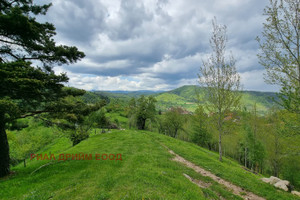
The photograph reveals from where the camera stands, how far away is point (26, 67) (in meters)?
8.84

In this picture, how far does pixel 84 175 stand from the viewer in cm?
942

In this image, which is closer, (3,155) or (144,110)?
(3,155)

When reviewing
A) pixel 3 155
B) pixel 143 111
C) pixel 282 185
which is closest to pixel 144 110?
pixel 143 111

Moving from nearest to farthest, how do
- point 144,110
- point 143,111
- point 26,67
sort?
point 26,67, point 143,111, point 144,110

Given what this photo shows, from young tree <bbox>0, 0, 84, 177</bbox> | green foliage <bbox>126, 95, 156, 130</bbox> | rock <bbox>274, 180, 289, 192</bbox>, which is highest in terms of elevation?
young tree <bbox>0, 0, 84, 177</bbox>

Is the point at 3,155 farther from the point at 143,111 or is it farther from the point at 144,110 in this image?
the point at 144,110

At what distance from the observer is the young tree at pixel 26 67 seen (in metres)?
7.67

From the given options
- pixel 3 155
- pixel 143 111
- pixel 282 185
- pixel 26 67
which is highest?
pixel 26 67

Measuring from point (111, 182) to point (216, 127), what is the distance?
56.8 feet

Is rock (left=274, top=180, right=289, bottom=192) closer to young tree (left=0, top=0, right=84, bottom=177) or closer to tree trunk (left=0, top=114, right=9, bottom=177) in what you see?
young tree (left=0, top=0, right=84, bottom=177)

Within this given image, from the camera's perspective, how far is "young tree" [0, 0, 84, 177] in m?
7.67

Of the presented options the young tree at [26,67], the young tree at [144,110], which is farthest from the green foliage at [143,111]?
the young tree at [26,67]

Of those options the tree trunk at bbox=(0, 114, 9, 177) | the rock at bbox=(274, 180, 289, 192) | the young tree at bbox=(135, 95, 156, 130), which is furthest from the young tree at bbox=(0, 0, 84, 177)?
the young tree at bbox=(135, 95, 156, 130)

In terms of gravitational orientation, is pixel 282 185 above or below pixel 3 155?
below
